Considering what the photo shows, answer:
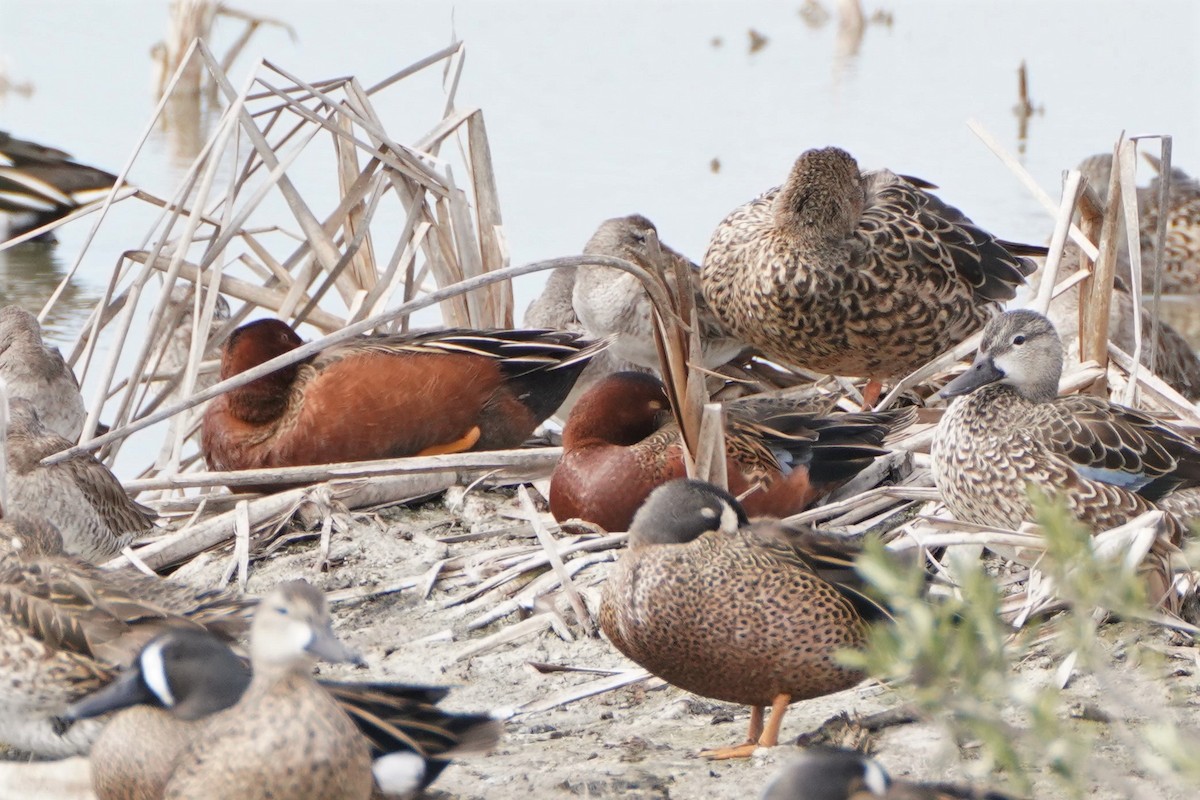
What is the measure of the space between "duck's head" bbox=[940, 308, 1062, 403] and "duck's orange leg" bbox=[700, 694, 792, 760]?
4.14ft

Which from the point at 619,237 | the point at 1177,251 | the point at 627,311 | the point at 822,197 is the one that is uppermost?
the point at 822,197

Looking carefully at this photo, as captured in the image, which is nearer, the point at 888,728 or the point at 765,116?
the point at 888,728

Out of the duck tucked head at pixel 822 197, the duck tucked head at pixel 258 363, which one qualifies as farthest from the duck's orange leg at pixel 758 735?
the duck tucked head at pixel 822 197

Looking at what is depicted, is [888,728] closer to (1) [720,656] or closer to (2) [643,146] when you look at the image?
(1) [720,656]

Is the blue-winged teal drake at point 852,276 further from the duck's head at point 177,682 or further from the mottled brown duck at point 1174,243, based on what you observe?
the mottled brown duck at point 1174,243

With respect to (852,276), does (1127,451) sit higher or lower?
lower

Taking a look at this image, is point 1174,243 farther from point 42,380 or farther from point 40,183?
point 42,380

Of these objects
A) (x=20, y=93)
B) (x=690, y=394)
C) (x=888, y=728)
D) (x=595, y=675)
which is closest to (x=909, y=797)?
(x=888, y=728)

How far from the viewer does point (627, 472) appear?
449 cm

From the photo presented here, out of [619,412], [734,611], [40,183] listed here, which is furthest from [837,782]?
[40,183]

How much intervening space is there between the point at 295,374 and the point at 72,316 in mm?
2894

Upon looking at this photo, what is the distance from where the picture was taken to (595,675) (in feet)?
12.6

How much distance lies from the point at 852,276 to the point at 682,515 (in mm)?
2041

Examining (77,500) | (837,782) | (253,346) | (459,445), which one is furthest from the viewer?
(459,445)
